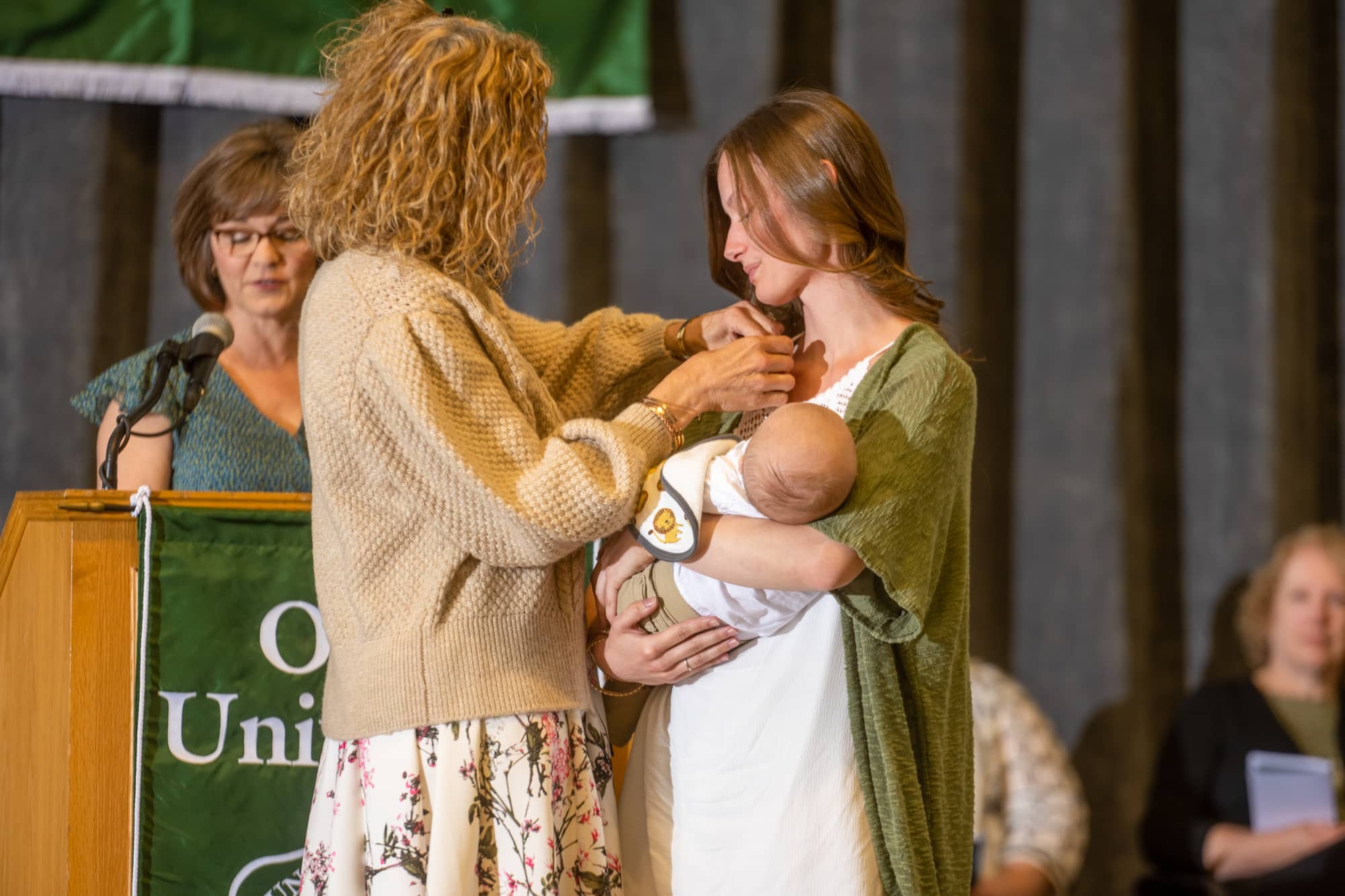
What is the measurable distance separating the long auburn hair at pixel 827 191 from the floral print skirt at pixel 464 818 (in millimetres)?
624

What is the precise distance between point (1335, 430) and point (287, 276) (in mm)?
2432

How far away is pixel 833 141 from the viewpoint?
1.44 meters

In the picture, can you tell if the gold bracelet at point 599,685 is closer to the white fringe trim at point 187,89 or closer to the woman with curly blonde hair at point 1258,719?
the white fringe trim at point 187,89

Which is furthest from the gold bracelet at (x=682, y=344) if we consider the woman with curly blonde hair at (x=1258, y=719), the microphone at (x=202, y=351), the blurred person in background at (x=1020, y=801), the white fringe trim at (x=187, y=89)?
the woman with curly blonde hair at (x=1258, y=719)

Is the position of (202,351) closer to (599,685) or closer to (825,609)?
(599,685)

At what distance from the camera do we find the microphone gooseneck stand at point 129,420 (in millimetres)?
1679

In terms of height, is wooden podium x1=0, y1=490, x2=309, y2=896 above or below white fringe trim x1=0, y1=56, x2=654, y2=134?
below

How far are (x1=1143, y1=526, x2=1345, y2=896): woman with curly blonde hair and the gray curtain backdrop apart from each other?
0.13m

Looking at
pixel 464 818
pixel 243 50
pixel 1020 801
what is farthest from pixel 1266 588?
pixel 243 50

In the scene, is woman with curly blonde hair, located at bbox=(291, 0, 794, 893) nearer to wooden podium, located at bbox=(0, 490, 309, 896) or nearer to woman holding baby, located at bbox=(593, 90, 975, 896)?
woman holding baby, located at bbox=(593, 90, 975, 896)

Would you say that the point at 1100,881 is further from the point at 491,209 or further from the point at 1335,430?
the point at 491,209

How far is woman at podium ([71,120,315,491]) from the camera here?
2025 millimetres

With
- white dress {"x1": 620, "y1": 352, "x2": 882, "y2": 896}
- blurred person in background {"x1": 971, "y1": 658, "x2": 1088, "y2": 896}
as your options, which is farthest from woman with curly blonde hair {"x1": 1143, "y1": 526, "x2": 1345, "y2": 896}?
white dress {"x1": 620, "y1": 352, "x2": 882, "y2": 896}

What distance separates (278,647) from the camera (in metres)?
1.63
